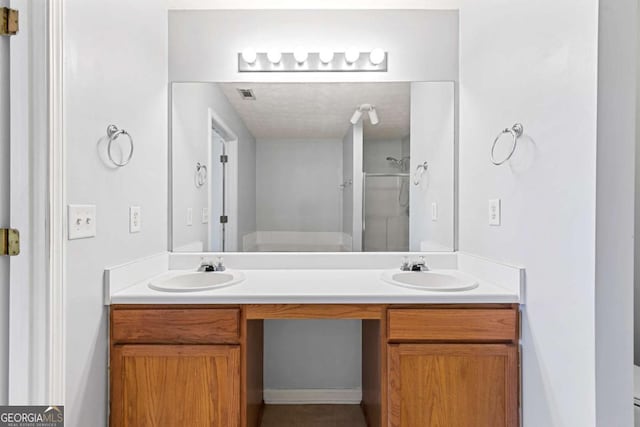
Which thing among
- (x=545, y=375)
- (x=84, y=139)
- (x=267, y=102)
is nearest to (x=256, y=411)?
(x=545, y=375)

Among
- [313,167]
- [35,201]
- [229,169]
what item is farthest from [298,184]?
[35,201]

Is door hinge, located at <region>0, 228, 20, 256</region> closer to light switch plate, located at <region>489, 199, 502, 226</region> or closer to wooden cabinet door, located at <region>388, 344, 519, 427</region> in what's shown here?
wooden cabinet door, located at <region>388, 344, 519, 427</region>

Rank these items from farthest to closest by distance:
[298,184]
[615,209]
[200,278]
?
[298,184]
[200,278]
[615,209]

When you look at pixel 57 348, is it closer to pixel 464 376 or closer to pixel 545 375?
pixel 464 376

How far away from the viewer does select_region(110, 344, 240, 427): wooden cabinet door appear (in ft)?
4.58

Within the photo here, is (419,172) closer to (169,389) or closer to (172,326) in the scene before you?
(172,326)

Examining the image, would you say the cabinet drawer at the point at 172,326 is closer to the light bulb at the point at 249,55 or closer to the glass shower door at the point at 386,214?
A: the glass shower door at the point at 386,214

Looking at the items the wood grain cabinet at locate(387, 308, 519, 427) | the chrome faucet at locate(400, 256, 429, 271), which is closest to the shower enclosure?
the chrome faucet at locate(400, 256, 429, 271)

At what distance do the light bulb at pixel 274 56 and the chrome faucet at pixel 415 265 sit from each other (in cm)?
136

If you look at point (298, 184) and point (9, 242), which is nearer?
point (9, 242)

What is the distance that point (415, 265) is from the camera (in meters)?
1.92

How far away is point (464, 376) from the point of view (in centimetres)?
142

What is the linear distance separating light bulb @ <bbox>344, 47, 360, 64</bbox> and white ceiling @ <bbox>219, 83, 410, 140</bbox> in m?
0.13

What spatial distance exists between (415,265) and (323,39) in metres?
1.39
